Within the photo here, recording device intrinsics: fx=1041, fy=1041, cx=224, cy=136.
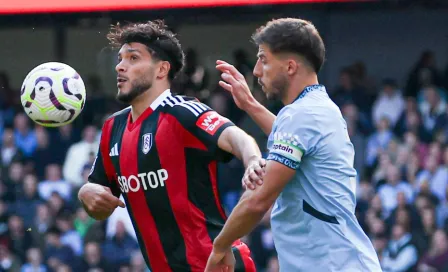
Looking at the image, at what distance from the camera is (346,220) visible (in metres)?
4.58

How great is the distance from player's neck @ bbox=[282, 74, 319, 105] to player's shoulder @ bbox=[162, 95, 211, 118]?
3.08 ft

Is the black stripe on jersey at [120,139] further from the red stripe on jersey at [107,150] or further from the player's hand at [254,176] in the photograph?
the player's hand at [254,176]

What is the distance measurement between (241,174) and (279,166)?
26.7ft

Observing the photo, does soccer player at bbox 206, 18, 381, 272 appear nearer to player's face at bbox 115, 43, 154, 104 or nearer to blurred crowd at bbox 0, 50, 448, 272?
player's face at bbox 115, 43, 154, 104

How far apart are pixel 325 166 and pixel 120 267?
7559 mm

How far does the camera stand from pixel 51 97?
20.0 feet

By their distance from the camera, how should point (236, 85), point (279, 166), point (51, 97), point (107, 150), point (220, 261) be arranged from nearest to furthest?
1. point (279, 166)
2. point (220, 261)
3. point (236, 85)
4. point (107, 150)
5. point (51, 97)

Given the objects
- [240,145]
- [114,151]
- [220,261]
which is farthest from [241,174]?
[220,261]

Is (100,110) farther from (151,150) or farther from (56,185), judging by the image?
(151,150)

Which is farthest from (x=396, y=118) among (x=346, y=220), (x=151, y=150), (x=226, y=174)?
(x=346, y=220)

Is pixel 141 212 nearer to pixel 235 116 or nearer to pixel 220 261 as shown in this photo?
pixel 220 261

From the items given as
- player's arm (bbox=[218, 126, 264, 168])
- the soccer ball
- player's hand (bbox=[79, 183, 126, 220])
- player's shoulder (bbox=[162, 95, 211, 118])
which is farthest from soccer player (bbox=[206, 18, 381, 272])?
the soccer ball

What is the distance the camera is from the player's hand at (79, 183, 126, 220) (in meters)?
5.59

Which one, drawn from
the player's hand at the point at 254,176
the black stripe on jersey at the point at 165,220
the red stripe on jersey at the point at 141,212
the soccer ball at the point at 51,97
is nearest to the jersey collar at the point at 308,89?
the player's hand at the point at 254,176
